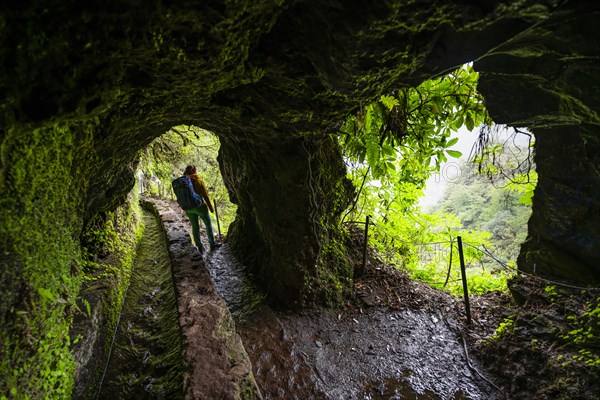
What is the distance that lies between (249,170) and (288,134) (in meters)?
1.64

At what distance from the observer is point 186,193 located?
6633mm

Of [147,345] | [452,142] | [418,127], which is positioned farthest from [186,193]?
[452,142]

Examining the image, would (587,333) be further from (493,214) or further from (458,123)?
(493,214)

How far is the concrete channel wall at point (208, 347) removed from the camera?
2.56 m

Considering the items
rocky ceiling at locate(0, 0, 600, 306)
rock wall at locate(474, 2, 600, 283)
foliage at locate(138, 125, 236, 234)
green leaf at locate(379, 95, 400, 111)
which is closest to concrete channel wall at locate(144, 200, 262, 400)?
rocky ceiling at locate(0, 0, 600, 306)

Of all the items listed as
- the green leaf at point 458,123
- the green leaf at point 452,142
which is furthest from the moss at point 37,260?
the green leaf at point 452,142

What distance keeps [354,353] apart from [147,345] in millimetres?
3018

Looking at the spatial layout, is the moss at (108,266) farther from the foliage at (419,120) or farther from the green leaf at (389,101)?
the green leaf at (389,101)

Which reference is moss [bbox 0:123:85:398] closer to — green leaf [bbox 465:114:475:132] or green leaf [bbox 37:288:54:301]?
green leaf [bbox 37:288:54:301]

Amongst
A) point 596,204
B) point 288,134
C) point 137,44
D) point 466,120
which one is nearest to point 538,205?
point 596,204

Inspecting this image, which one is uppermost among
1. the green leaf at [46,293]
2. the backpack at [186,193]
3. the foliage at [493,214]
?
the foliage at [493,214]

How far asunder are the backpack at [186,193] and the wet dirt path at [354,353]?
2.40 meters

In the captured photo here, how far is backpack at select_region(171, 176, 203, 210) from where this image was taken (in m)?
6.60

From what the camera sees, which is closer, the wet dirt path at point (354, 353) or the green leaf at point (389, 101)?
the wet dirt path at point (354, 353)
